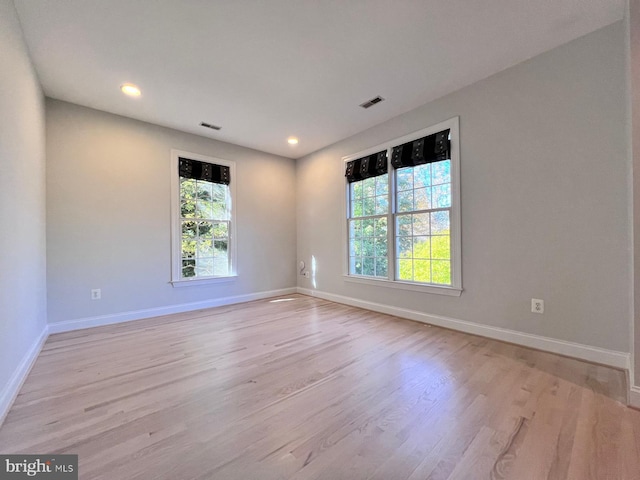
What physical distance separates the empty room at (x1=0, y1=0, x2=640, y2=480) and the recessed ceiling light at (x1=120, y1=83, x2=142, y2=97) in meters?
0.02

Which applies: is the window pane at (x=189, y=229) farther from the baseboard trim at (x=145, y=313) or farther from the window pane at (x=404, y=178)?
the window pane at (x=404, y=178)

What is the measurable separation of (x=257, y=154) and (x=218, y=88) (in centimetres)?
189

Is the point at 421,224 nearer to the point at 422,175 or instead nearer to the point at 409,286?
the point at 422,175

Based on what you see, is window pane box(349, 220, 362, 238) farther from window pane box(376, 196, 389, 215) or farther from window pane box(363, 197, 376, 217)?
window pane box(376, 196, 389, 215)

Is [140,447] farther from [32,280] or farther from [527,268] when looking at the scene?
[527,268]

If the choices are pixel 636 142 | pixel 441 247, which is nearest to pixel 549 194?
pixel 636 142

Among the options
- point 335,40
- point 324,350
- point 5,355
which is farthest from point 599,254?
point 5,355

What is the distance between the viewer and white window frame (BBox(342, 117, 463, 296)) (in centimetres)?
297

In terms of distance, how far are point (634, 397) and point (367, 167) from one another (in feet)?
10.8

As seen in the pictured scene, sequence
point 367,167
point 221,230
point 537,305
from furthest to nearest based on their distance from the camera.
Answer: point 221,230 → point 367,167 → point 537,305

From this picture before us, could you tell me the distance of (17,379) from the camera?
185cm

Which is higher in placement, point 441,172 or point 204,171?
point 204,171

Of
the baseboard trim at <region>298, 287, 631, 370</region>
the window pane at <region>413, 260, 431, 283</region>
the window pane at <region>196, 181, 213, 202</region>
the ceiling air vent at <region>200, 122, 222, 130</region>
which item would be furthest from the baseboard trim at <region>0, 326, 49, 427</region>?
the window pane at <region>413, 260, 431, 283</region>

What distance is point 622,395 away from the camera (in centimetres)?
172
